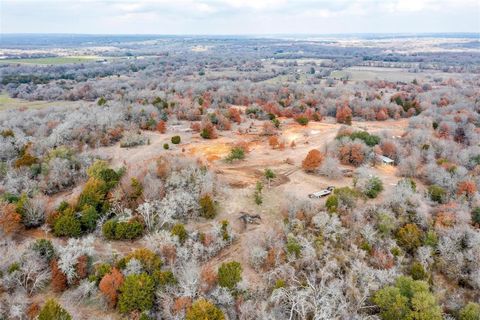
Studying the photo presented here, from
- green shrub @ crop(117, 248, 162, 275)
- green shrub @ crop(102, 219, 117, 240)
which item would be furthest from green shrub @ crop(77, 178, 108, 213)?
green shrub @ crop(117, 248, 162, 275)

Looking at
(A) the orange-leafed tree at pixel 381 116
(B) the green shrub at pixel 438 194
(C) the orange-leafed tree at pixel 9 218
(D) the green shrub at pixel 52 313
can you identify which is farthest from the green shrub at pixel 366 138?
(D) the green shrub at pixel 52 313

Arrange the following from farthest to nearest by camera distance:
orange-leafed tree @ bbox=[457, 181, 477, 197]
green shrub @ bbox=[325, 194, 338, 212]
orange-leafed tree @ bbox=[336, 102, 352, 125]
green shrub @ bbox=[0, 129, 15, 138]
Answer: orange-leafed tree @ bbox=[336, 102, 352, 125] < green shrub @ bbox=[0, 129, 15, 138] < orange-leafed tree @ bbox=[457, 181, 477, 197] < green shrub @ bbox=[325, 194, 338, 212]

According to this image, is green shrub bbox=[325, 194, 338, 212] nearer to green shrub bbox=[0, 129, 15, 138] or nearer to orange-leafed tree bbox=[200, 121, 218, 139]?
orange-leafed tree bbox=[200, 121, 218, 139]

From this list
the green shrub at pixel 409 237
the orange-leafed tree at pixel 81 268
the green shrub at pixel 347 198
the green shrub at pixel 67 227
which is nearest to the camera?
the orange-leafed tree at pixel 81 268

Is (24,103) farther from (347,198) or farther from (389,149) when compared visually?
(347,198)

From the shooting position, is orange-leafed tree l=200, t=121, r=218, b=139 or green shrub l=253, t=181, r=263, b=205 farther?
orange-leafed tree l=200, t=121, r=218, b=139

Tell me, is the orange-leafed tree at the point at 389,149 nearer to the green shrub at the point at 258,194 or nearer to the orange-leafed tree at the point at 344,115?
the orange-leafed tree at the point at 344,115

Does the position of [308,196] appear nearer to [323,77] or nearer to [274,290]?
[274,290]
